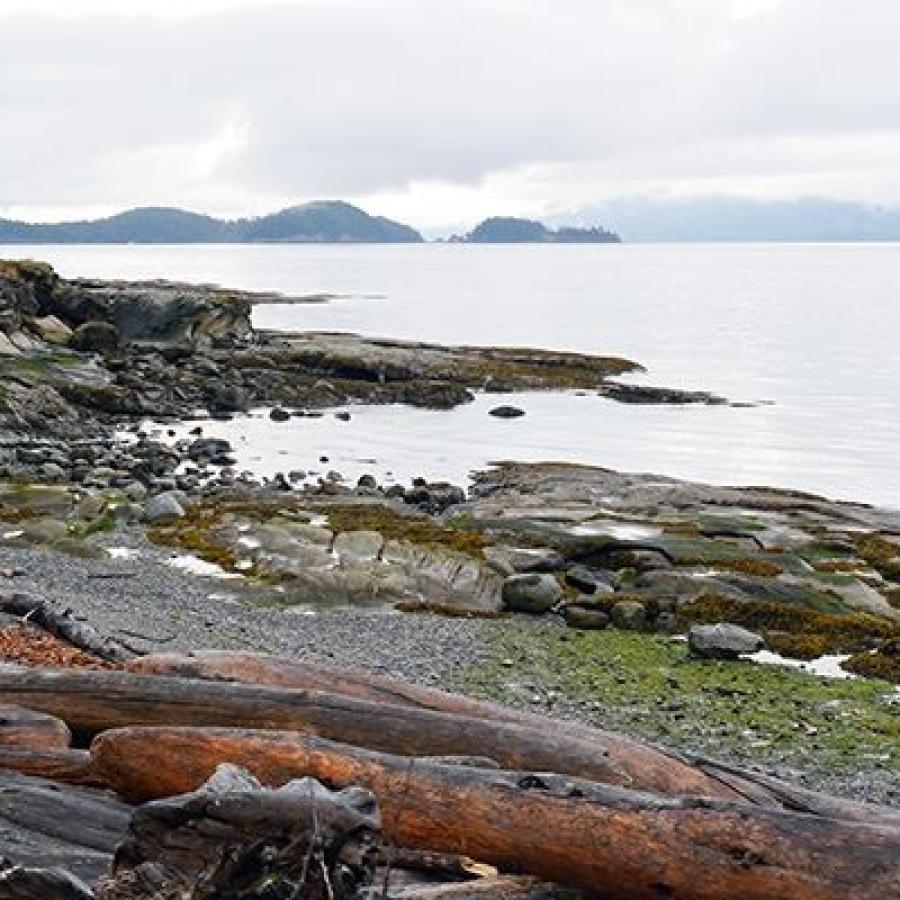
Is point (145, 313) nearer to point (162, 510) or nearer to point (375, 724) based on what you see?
point (162, 510)

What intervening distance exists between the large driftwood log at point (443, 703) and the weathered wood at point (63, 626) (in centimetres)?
400

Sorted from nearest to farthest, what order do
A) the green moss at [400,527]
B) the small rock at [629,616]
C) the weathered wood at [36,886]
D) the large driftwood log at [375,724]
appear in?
1. the weathered wood at [36,886]
2. the large driftwood log at [375,724]
3. the small rock at [629,616]
4. the green moss at [400,527]

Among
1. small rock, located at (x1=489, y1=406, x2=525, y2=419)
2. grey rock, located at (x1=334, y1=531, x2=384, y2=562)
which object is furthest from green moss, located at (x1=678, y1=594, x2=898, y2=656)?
small rock, located at (x1=489, y1=406, x2=525, y2=419)

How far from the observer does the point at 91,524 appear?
3884 centimetres

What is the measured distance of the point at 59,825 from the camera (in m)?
9.10

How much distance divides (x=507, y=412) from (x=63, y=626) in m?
65.1

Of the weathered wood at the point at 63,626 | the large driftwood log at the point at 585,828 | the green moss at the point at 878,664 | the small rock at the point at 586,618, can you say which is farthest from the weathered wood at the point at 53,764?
the small rock at the point at 586,618

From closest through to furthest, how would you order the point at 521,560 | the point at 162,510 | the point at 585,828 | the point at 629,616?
the point at 585,828
the point at 629,616
the point at 521,560
the point at 162,510

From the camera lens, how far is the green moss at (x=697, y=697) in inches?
885

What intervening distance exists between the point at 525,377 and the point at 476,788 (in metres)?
92.8

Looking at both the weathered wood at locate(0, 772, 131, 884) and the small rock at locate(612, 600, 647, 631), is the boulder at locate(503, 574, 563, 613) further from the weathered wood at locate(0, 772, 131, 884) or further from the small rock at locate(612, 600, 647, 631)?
the weathered wood at locate(0, 772, 131, 884)

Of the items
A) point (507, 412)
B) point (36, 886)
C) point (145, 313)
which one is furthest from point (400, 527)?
point (145, 313)

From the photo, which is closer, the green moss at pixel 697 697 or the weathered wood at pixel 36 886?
the weathered wood at pixel 36 886

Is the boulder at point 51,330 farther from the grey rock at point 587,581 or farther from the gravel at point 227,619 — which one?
the grey rock at point 587,581
